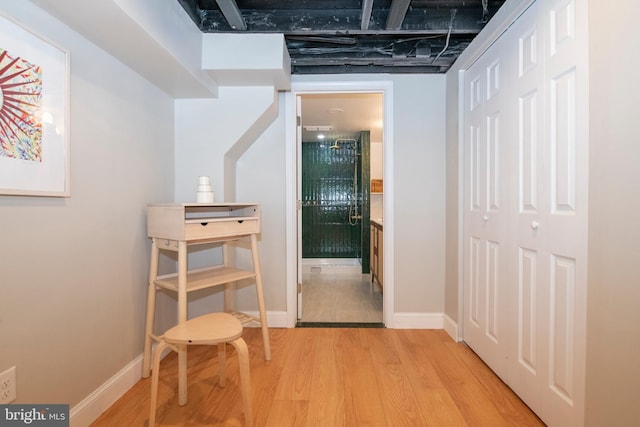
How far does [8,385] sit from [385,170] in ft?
7.84

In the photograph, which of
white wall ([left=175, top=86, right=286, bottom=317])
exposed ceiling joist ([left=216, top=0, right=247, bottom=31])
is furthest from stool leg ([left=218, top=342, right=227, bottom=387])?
exposed ceiling joist ([left=216, top=0, right=247, bottom=31])

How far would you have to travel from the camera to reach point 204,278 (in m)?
1.75

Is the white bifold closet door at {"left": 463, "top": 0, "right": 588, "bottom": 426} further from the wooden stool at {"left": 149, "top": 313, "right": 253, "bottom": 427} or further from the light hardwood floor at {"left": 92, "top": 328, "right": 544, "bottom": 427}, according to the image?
the wooden stool at {"left": 149, "top": 313, "right": 253, "bottom": 427}

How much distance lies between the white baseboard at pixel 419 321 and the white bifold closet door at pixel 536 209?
46 cm

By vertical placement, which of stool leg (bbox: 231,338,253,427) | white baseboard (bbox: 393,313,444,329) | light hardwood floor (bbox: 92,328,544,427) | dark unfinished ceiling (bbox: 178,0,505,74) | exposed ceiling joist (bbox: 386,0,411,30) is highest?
dark unfinished ceiling (bbox: 178,0,505,74)

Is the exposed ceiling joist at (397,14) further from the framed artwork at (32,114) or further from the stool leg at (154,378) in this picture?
the stool leg at (154,378)

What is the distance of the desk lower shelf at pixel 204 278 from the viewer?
5.24ft

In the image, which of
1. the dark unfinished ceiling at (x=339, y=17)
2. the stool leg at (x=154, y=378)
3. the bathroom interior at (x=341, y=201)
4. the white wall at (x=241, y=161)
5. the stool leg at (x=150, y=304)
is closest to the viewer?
the stool leg at (x=154, y=378)

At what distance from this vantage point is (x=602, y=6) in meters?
1.04

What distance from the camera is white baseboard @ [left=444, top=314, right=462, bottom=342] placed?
7.16 ft

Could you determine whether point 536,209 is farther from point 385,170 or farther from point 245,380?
point 245,380

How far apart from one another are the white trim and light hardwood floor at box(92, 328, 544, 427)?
383 millimetres

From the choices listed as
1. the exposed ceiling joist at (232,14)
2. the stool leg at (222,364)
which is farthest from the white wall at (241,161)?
the stool leg at (222,364)

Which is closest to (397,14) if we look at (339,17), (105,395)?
(339,17)
